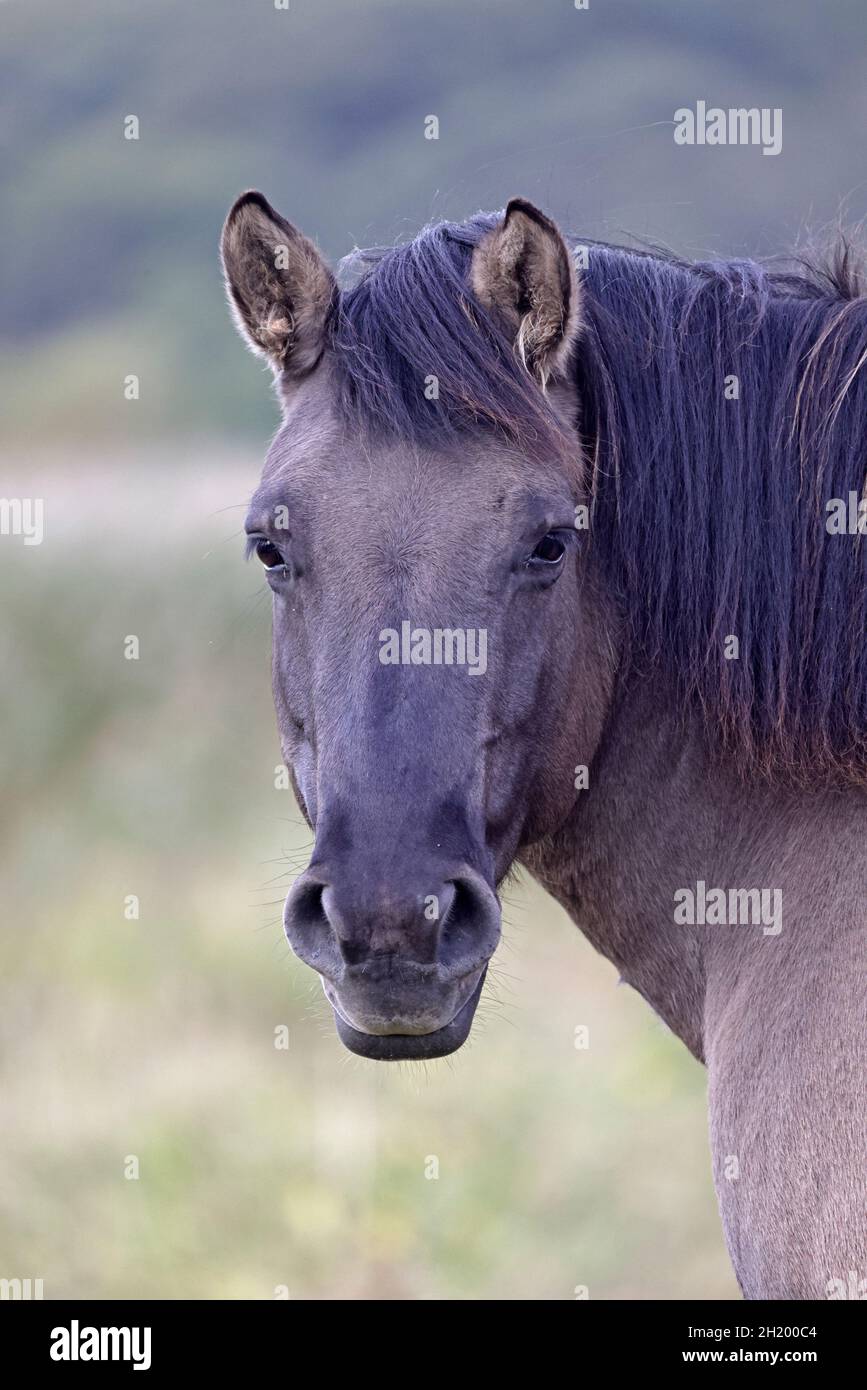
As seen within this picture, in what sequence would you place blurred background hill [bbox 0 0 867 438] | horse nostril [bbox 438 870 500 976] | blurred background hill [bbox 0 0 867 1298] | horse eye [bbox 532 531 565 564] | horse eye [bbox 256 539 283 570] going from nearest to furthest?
horse nostril [bbox 438 870 500 976], horse eye [bbox 532 531 565 564], horse eye [bbox 256 539 283 570], blurred background hill [bbox 0 0 867 1298], blurred background hill [bbox 0 0 867 438]

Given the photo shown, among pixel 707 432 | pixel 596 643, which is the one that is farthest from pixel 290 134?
pixel 596 643

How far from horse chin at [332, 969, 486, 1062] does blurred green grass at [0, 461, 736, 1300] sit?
4.53 m

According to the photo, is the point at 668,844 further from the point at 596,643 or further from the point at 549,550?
the point at 549,550

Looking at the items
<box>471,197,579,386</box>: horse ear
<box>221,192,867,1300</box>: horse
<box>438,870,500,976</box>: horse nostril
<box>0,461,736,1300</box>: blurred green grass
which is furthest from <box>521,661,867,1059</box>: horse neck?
<box>0,461,736,1300</box>: blurred green grass

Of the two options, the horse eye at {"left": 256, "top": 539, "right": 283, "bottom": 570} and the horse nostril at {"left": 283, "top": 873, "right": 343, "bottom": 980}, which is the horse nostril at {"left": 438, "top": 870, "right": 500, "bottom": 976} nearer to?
the horse nostril at {"left": 283, "top": 873, "right": 343, "bottom": 980}

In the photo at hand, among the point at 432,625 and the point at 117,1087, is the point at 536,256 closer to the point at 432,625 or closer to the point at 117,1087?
the point at 432,625

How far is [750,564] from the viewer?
3.44 metres

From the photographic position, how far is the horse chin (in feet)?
9.81

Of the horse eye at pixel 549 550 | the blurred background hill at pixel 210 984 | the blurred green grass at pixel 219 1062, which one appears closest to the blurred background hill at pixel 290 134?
the blurred background hill at pixel 210 984

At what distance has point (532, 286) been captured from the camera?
346 cm

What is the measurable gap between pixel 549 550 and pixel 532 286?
0.76 metres

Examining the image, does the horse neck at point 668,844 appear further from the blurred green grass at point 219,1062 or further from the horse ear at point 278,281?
the blurred green grass at point 219,1062

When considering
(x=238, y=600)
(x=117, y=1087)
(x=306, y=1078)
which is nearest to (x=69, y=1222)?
(x=117, y=1087)

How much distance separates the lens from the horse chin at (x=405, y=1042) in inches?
118
